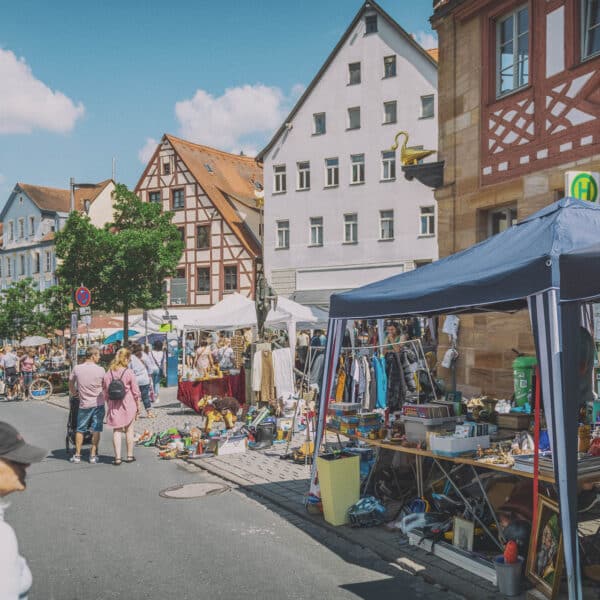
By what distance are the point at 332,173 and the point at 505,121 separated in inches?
944

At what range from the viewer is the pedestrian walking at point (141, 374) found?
16078mm

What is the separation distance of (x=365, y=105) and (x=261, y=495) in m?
28.8

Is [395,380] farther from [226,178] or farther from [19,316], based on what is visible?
[226,178]

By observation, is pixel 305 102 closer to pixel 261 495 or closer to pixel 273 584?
pixel 261 495

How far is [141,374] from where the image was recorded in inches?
637

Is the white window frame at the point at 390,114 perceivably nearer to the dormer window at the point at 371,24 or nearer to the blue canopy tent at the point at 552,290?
the dormer window at the point at 371,24

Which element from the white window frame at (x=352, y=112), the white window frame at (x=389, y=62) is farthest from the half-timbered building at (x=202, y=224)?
the white window frame at (x=389, y=62)

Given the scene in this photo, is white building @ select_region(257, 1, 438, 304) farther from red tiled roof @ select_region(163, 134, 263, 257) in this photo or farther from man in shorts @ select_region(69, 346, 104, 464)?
man in shorts @ select_region(69, 346, 104, 464)

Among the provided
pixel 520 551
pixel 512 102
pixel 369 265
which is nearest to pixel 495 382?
pixel 512 102

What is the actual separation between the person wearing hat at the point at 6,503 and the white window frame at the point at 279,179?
35294 millimetres

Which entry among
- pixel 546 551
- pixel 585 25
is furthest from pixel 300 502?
pixel 585 25

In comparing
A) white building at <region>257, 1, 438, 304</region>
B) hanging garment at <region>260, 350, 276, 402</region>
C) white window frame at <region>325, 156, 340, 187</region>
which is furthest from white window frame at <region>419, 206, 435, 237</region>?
hanging garment at <region>260, 350, 276, 402</region>

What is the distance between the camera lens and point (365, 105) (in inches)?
1366

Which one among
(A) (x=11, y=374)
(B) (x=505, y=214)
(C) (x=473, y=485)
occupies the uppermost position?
(B) (x=505, y=214)
